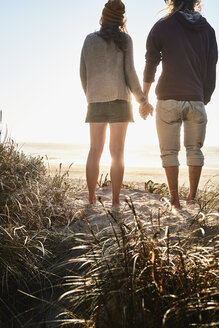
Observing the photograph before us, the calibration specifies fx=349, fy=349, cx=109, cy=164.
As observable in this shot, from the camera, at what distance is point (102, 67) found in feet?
13.0

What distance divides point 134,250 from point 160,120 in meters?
2.40

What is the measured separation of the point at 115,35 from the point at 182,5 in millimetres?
945

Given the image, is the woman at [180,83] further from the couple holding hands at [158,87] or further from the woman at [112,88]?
the woman at [112,88]

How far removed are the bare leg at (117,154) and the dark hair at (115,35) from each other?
87cm

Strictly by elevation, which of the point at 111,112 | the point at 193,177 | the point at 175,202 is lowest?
the point at 175,202

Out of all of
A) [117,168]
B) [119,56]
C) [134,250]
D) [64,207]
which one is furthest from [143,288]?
[119,56]

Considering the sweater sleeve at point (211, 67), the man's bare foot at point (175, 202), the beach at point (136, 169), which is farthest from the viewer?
the beach at point (136, 169)

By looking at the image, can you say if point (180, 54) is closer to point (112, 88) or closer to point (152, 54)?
point (152, 54)

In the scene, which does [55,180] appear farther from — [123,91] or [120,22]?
[120,22]

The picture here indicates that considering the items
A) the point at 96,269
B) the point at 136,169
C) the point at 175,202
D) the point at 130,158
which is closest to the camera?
the point at 96,269

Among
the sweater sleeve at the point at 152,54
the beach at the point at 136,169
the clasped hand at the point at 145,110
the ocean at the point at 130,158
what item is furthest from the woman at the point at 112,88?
the ocean at the point at 130,158

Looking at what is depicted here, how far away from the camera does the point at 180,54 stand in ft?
12.8

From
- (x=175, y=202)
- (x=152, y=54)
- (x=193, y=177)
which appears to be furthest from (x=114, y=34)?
(x=175, y=202)

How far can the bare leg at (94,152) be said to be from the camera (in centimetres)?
396
